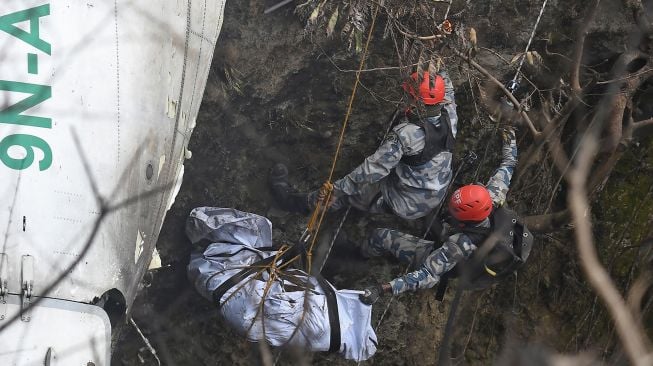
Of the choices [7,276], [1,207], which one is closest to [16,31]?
[1,207]

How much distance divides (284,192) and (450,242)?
1477 mm

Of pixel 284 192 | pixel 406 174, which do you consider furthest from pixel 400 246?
pixel 284 192

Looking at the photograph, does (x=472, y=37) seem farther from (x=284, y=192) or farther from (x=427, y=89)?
(x=284, y=192)

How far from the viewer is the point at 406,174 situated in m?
5.49

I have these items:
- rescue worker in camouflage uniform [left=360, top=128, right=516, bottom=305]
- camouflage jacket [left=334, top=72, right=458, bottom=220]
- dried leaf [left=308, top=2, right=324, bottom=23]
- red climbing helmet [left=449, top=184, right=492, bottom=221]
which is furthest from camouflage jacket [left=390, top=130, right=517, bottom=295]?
dried leaf [left=308, top=2, right=324, bottom=23]

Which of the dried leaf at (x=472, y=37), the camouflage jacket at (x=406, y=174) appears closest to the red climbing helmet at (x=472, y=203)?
the camouflage jacket at (x=406, y=174)

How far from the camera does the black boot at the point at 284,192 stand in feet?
19.7

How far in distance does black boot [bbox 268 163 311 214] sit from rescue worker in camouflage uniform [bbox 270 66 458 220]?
0.04 meters

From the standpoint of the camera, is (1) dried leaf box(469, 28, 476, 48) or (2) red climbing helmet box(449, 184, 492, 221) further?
(1) dried leaf box(469, 28, 476, 48)

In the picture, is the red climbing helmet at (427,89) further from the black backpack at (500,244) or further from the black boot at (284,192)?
the black boot at (284,192)

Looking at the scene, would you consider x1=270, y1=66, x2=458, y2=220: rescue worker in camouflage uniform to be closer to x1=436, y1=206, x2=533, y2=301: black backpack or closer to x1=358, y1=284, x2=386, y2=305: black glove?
x1=436, y1=206, x2=533, y2=301: black backpack

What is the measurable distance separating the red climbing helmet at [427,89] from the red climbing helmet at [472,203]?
2.13ft

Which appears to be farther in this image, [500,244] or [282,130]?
[282,130]

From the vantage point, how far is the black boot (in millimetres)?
5997
